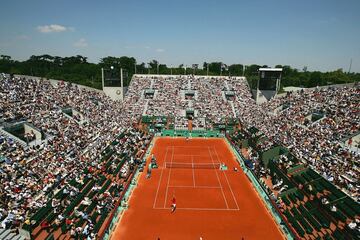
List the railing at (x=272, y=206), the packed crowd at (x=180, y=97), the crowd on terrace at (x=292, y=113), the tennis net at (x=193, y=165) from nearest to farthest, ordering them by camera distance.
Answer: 1. the railing at (x=272, y=206)
2. the crowd on terrace at (x=292, y=113)
3. the tennis net at (x=193, y=165)
4. the packed crowd at (x=180, y=97)

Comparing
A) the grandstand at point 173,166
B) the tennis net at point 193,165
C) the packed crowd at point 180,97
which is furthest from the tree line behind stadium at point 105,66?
the tennis net at point 193,165

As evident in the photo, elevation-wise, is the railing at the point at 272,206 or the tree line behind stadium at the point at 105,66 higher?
the tree line behind stadium at the point at 105,66

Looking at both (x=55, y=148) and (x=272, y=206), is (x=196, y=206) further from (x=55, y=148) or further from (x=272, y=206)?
(x=55, y=148)

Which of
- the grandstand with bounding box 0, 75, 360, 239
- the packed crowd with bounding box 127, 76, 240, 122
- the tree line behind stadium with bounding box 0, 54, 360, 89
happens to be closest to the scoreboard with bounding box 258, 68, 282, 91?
the grandstand with bounding box 0, 75, 360, 239

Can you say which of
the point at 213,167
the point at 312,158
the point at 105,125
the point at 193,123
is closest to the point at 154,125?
the point at 193,123

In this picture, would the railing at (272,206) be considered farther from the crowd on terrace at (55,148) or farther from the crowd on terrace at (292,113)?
the crowd on terrace at (55,148)

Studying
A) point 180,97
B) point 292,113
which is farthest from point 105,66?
point 292,113
